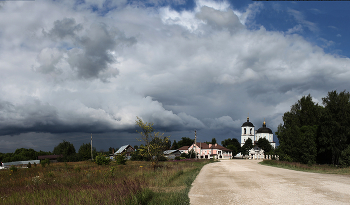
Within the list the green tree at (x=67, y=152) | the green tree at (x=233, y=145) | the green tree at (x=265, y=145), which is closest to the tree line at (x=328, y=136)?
the green tree at (x=67, y=152)

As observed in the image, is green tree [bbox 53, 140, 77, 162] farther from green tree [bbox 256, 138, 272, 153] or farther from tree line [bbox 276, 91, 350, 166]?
green tree [bbox 256, 138, 272, 153]

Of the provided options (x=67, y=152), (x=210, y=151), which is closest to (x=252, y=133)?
(x=210, y=151)

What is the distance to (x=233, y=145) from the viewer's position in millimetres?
133625

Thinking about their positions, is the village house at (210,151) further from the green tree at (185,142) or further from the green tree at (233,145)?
the green tree at (185,142)

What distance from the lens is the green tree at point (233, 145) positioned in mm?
129137

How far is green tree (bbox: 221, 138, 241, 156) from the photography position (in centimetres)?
12914

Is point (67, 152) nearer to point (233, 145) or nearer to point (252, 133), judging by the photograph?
point (233, 145)

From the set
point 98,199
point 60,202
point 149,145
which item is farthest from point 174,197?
point 149,145

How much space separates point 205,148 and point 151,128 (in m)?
96.5

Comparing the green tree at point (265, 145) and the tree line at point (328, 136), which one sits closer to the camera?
the tree line at point (328, 136)

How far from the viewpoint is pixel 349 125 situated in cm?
3312

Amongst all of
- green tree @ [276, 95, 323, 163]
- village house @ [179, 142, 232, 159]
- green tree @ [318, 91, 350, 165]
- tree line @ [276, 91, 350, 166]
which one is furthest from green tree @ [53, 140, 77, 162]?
green tree @ [318, 91, 350, 165]

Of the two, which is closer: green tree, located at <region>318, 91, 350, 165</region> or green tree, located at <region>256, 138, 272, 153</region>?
green tree, located at <region>318, 91, 350, 165</region>

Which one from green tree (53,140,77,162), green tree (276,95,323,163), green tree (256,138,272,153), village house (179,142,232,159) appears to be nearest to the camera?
green tree (276,95,323,163)
